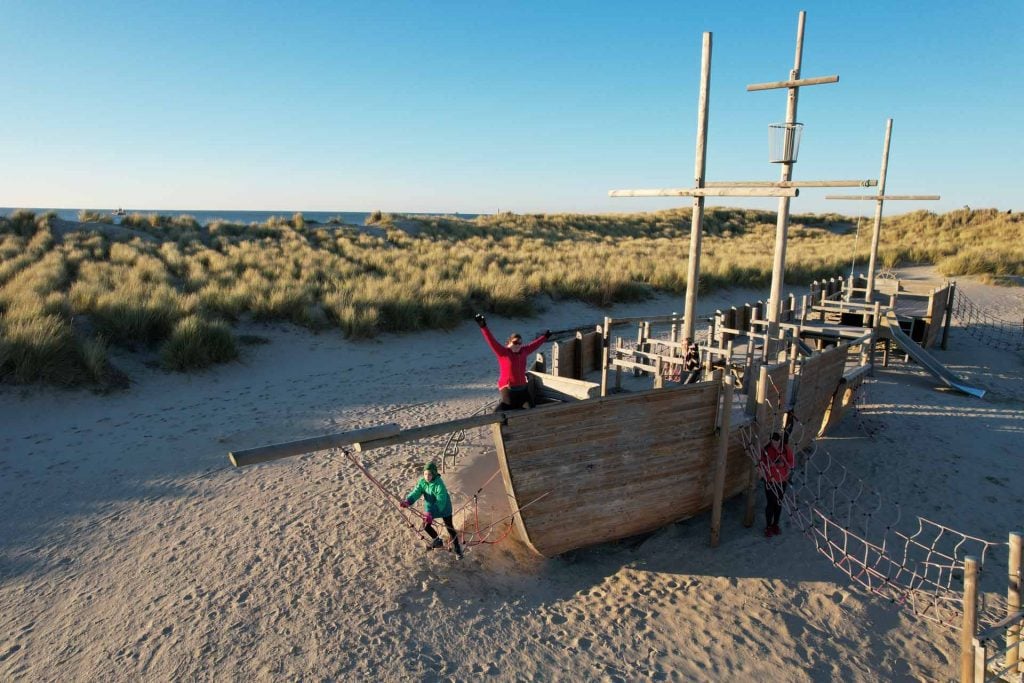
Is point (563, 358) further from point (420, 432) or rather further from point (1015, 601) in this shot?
point (1015, 601)

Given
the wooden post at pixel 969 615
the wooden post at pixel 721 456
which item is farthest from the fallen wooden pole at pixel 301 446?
the wooden post at pixel 969 615

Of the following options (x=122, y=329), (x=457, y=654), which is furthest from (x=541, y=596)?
(x=122, y=329)

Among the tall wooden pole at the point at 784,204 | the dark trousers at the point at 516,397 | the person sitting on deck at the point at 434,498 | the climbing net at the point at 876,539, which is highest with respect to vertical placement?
the tall wooden pole at the point at 784,204

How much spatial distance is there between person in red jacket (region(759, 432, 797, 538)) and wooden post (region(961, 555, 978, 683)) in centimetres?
249

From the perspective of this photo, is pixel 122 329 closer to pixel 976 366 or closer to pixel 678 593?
pixel 678 593

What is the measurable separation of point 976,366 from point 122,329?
1916 centimetres

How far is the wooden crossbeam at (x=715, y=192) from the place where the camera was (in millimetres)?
6855

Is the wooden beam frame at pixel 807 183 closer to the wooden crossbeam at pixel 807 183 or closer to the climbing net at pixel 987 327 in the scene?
the wooden crossbeam at pixel 807 183

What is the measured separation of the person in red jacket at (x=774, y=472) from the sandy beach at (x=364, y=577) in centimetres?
24

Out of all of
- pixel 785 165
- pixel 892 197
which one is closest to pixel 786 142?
pixel 785 165

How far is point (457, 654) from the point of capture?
4547 mm

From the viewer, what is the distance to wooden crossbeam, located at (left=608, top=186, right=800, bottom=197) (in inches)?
270

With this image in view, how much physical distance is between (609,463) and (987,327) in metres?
20.1

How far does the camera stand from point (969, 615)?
371 centimetres
